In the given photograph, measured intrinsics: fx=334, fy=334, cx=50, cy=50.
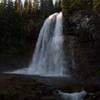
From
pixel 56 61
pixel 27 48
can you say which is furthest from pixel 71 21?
pixel 27 48

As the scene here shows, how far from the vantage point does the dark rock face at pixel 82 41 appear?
1455 inches

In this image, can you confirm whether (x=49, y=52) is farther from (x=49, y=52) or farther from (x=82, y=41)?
(x=82, y=41)

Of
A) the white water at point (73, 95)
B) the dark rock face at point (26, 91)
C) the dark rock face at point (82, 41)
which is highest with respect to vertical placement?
the dark rock face at point (82, 41)

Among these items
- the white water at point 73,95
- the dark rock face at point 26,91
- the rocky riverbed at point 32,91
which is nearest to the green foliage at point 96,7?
the rocky riverbed at point 32,91

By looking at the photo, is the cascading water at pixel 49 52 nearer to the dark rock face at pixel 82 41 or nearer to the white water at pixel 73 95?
the dark rock face at pixel 82 41

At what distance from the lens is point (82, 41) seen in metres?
39.5

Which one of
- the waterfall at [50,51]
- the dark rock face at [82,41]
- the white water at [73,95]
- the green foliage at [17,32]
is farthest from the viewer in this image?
the green foliage at [17,32]

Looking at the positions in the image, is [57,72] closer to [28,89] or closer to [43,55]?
[43,55]

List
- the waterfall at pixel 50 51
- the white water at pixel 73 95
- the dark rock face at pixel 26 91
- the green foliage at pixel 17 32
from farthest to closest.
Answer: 1. the green foliage at pixel 17 32
2. the waterfall at pixel 50 51
3. the white water at pixel 73 95
4. the dark rock face at pixel 26 91

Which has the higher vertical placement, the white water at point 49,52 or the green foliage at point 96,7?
the green foliage at point 96,7

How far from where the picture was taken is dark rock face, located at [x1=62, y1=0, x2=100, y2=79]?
3697cm

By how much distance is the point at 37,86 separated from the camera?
24781 millimetres

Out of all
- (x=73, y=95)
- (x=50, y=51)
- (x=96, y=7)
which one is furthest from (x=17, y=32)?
(x=73, y=95)

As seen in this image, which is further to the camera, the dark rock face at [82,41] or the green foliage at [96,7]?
the green foliage at [96,7]
